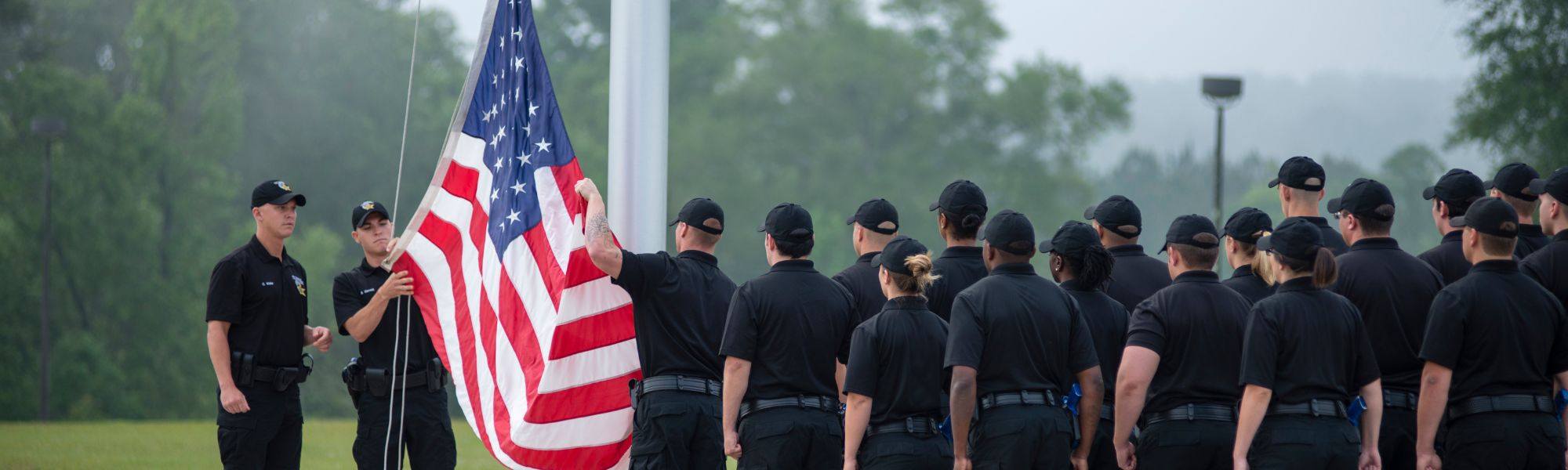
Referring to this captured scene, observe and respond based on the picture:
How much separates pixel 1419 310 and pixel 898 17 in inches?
1823

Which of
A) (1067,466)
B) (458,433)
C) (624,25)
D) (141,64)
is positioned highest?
(141,64)

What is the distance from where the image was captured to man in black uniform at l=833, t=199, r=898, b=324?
709 centimetres

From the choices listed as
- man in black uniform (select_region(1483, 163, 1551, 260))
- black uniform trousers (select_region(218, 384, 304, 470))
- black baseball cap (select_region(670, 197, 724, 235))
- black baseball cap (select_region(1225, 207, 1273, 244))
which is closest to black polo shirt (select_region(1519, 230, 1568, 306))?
man in black uniform (select_region(1483, 163, 1551, 260))

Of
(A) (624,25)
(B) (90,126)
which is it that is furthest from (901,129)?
(A) (624,25)

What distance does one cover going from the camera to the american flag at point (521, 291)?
7051mm

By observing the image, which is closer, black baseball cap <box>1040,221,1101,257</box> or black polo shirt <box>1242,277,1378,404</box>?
black polo shirt <box>1242,277,1378,404</box>

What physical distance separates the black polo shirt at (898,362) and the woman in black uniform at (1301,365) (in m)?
1.21

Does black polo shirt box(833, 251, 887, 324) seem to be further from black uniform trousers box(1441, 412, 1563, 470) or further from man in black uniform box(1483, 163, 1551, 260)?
man in black uniform box(1483, 163, 1551, 260)

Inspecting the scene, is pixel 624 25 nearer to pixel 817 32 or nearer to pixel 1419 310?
pixel 1419 310

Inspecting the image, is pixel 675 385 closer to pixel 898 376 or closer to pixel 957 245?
pixel 898 376

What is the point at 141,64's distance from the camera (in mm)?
42562

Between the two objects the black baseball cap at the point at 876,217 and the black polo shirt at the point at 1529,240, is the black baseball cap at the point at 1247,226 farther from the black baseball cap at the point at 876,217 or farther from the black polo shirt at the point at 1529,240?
the black polo shirt at the point at 1529,240

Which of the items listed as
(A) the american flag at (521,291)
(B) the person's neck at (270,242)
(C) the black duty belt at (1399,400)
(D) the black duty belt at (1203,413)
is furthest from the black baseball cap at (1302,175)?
(B) the person's neck at (270,242)

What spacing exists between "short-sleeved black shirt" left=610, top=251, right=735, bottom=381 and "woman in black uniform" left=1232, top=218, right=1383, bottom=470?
7.49 ft
